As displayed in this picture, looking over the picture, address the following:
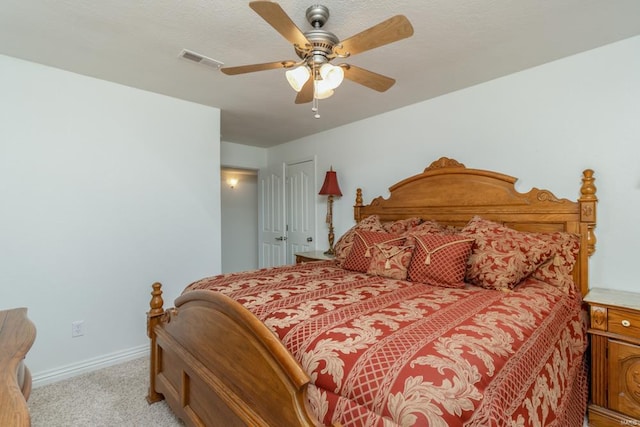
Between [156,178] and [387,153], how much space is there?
2.42 metres

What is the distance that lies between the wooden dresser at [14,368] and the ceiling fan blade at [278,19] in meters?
1.37

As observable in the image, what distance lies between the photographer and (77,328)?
8.20ft

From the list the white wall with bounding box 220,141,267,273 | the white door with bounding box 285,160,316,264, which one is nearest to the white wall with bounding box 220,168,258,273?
the white wall with bounding box 220,141,267,273

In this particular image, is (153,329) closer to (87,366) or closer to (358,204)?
(87,366)

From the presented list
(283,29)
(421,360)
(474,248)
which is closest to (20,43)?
(283,29)

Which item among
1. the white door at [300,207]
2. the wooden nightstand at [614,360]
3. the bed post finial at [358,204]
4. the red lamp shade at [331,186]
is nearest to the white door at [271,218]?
the white door at [300,207]

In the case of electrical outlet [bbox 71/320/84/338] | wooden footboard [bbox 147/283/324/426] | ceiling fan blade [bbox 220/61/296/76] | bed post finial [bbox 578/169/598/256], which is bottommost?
electrical outlet [bbox 71/320/84/338]

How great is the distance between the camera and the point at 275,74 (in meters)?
2.49

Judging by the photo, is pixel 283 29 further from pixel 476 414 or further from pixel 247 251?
pixel 247 251

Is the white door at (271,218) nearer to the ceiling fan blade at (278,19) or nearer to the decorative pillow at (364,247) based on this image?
the decorative pillow at (364,247)

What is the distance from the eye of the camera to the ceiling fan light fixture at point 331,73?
1580 millimetres

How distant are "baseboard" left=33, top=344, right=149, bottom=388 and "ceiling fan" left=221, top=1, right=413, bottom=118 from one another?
2600mm

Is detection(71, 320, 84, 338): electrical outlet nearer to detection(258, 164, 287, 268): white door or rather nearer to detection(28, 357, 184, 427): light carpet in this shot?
detection(28, 357, 184, 427): light carpet

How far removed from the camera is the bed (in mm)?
919
